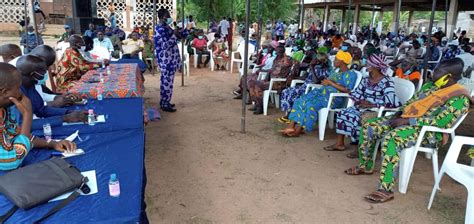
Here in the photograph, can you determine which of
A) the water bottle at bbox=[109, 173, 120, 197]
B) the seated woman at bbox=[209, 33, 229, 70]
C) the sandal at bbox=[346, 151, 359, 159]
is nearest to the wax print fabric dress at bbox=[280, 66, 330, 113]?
the sandal at bbox=[346, 151, 359, 159]

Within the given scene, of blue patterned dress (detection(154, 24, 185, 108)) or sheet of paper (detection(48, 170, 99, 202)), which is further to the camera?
blue patterned dress (detection(154, 24, 185, 108))

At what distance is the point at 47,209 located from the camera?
60.2 inches

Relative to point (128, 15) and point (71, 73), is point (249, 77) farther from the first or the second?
point (128, 15)

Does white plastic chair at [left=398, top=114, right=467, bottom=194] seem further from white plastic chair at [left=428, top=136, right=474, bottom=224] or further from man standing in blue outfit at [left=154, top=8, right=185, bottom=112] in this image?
man standing in blue outfit at [left=154, top=8, right=185, bottom=112]

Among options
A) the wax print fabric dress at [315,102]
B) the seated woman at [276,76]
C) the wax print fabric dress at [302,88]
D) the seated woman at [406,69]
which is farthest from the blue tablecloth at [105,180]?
the seated woman at [406,69]

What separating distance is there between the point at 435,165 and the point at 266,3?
709 inches

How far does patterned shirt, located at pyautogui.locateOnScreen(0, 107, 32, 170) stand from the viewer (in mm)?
1795

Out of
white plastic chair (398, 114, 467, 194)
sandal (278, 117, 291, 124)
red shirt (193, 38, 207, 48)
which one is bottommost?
sandal (278, 117, 291, 124)

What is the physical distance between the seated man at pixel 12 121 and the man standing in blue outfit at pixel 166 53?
142 inches

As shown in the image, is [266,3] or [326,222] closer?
[326,222]

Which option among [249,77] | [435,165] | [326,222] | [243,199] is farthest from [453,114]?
[249,77]

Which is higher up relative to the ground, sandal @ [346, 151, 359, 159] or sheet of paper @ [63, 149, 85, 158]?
sheet of paper @ [63, 149, 85, 158]

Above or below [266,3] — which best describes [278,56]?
below

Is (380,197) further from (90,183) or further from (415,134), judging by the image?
(90,183)
